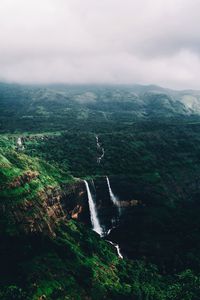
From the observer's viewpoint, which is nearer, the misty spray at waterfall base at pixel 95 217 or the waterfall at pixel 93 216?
the misty spray at waterfall base at pixel 95 217

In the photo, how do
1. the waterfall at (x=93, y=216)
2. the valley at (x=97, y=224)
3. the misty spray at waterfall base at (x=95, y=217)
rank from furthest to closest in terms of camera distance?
the waterfall at (x=93, y=216) < the misty spray at waterfall base at (x=95, y=217) < the valley at (x=97, y=224)

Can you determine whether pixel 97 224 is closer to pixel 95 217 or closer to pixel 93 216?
pixel 95 217

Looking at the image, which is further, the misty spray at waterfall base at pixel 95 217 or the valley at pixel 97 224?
the misty spray at waterfall base at pixel 95 217

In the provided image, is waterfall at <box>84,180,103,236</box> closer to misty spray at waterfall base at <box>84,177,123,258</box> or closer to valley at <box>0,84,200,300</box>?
misty spray at waterfall base at <box>84,177,123,258</box>

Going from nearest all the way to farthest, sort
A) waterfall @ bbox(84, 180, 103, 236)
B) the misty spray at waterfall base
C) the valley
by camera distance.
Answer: the valley → the misty spray at waterfall base → waterfall @ bbox(84, 180, 103, 236)

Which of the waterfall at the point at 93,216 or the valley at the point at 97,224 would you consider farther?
the waterfall at the point at 93,216

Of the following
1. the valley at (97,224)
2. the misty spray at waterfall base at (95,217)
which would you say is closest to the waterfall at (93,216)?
the misty spray at waterfall base at (95,217)

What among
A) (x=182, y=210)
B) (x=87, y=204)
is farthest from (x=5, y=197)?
(x=182, y=210)

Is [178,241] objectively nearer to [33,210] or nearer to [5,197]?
[33,210]

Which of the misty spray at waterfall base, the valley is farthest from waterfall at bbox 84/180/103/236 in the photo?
the valley

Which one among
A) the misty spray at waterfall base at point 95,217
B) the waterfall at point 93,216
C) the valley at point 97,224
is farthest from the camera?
the waterfall at point 93,216

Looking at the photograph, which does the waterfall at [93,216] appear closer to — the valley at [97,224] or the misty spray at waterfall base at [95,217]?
the misty spray at waterfall base at [95,217]
